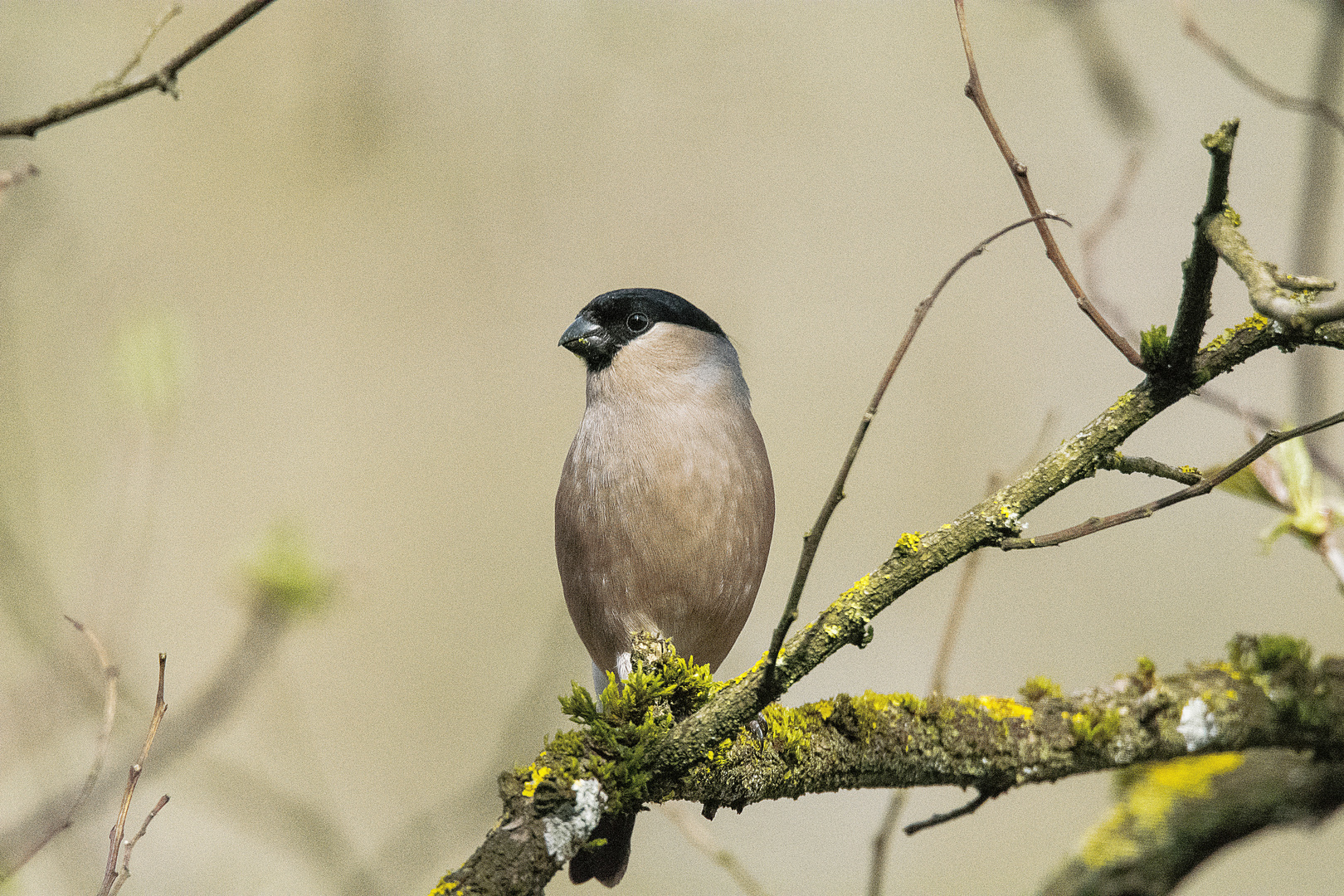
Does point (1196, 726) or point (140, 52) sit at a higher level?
point (140, 52)

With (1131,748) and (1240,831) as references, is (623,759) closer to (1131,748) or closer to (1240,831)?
(1131,748)

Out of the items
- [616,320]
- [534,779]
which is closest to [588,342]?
[616,320]

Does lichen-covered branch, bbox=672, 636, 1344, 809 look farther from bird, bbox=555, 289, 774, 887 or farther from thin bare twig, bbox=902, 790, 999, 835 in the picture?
bird, bbox=555, 289, 774, 887

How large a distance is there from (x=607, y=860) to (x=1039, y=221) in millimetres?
1417

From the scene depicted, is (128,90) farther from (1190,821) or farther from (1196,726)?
(1190,821)

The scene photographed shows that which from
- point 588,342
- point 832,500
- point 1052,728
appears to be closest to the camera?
point 832,500

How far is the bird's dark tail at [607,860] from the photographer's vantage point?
1902mm

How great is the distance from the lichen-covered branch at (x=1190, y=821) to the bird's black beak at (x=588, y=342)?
5.47 ft

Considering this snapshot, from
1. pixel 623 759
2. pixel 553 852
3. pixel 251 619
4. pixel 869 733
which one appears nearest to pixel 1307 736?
pixel 869 733

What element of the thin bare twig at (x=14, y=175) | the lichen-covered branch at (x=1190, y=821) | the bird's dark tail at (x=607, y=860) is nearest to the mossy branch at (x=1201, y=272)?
the lichen-covered branch at (x=1190, y=821)

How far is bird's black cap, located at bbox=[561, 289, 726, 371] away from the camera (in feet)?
8.71

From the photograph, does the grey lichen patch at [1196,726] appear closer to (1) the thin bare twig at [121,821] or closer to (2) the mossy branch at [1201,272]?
(2) the mossy branch at [1201,272]

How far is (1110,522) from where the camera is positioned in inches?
57.9

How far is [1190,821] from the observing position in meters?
2.17
